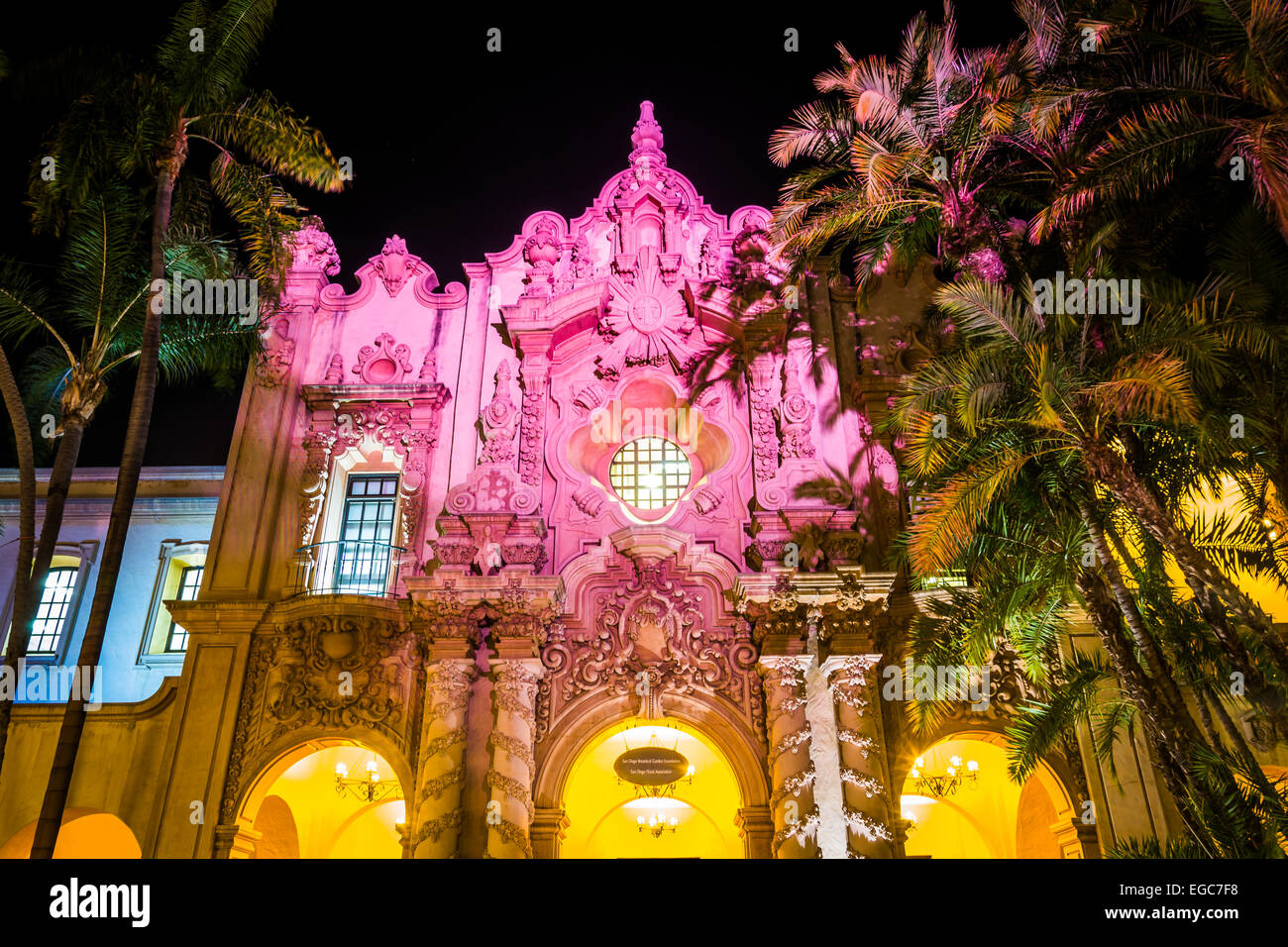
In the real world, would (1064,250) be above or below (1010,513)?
above

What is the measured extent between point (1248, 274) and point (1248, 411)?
2528mm

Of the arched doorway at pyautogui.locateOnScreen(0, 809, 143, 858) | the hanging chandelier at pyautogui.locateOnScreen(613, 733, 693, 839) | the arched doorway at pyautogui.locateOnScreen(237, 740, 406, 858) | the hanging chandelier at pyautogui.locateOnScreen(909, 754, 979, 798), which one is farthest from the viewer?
the arched doorway at pyautogui.locateOnScreen(0, 809, 143, 858)

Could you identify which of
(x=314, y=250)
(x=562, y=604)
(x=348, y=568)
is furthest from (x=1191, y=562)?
(x=314, y=250)

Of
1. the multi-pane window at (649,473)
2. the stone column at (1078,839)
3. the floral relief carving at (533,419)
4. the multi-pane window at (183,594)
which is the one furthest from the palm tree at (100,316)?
the stone column at (1078,839)

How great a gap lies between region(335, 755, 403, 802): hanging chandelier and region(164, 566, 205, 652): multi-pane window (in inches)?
252

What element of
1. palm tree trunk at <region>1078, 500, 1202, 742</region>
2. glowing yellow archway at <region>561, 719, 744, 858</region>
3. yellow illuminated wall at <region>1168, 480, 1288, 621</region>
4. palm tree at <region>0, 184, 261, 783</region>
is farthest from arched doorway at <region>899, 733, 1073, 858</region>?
palm tree at <region>0, 184, 261, 783</region>

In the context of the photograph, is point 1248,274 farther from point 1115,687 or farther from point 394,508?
point 394,508

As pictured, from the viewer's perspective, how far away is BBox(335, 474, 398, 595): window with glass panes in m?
18.6

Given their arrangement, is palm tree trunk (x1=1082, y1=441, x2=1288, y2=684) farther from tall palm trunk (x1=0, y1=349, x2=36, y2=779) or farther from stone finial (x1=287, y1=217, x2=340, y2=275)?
stone finial (x1=287, y1=217, x2=340, y2=275)

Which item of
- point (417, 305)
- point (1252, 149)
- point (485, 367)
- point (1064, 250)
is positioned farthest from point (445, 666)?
point (1252, 149)

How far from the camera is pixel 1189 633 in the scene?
43.0 ft

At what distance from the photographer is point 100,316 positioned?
16.0 metres

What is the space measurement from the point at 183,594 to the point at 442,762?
12.3m

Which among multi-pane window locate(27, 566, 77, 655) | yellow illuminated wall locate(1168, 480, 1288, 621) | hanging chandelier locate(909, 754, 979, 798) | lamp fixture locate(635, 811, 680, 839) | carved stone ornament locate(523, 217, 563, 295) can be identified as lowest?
lamp fixture locate(635, 811, 680, 839)
